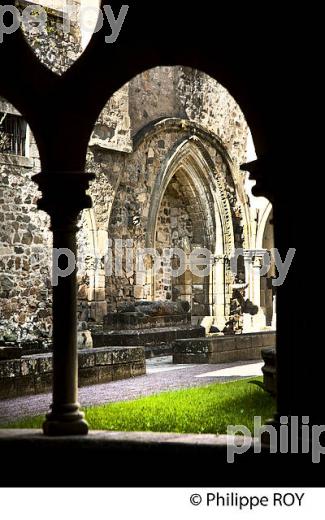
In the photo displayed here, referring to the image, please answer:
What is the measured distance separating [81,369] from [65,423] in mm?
4450

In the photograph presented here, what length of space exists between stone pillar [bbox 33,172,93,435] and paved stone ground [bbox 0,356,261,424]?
1888 millimetres

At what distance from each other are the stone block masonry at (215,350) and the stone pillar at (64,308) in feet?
23.2

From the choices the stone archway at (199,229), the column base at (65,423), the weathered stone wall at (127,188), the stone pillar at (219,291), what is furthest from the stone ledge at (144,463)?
the stone pillar at (219,291)

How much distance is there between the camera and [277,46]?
5.20 m

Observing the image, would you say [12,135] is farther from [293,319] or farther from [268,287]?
[293,319]

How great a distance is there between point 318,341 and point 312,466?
2.33ft

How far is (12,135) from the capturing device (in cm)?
1362

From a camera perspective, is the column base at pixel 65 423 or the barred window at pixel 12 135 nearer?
the column base at pixel 65 423

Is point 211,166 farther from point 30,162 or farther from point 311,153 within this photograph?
point 311,153

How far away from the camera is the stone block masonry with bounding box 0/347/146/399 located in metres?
8.98

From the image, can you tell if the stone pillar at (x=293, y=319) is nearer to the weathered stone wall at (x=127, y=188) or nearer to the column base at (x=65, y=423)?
the column base at (x=65, y=423)

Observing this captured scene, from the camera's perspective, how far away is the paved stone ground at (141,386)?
813 cm

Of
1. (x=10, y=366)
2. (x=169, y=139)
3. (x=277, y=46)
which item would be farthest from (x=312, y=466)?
(x=169, y=139)

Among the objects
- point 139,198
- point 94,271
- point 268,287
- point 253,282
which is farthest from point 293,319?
point 268,287
